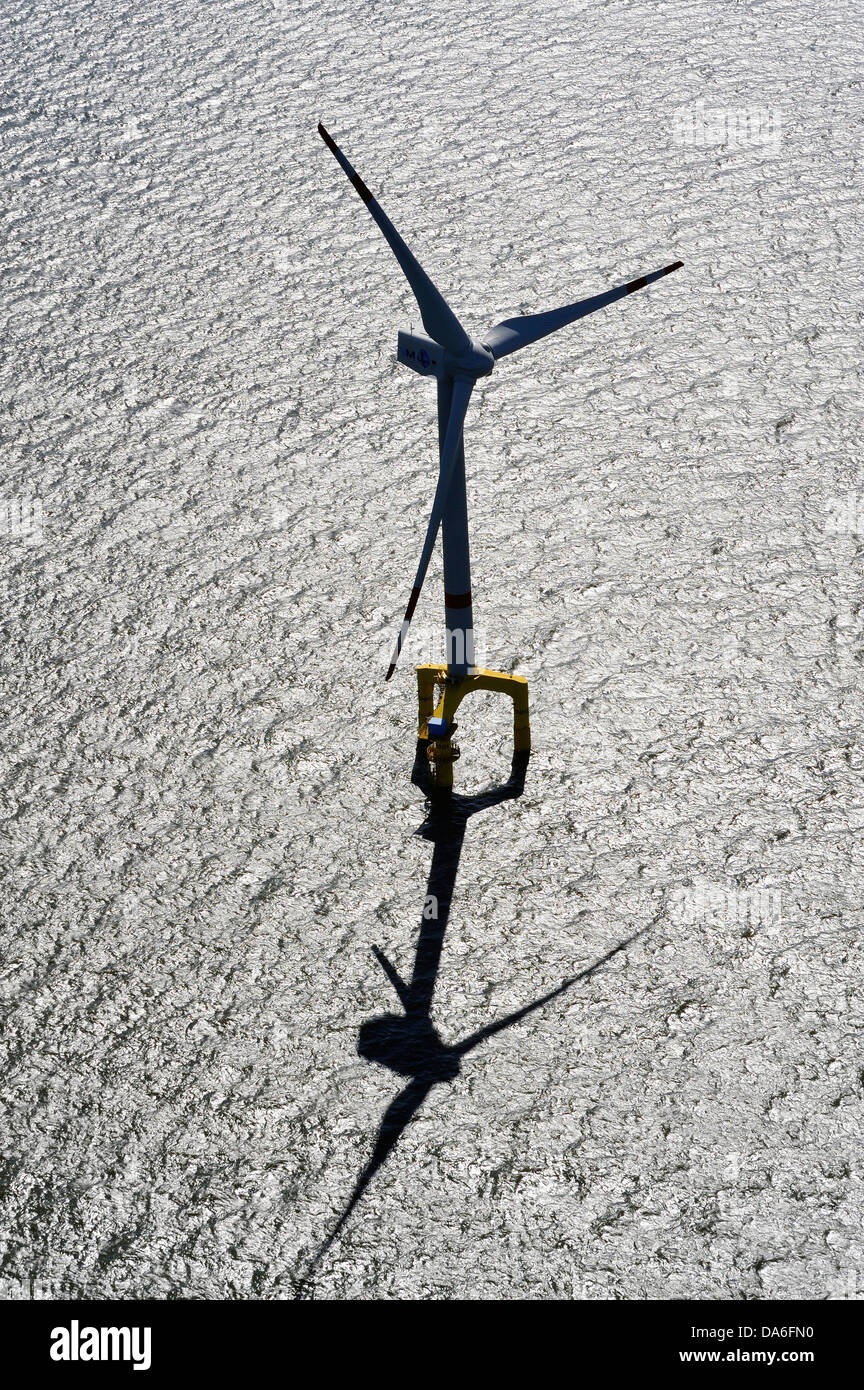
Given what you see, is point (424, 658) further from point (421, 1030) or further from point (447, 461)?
point (421, 1030)

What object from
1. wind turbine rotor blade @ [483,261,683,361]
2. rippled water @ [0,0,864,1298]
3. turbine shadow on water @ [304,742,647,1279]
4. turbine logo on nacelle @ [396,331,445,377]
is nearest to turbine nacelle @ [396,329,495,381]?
turbine logo on nacelle @ [396,331,445,377]

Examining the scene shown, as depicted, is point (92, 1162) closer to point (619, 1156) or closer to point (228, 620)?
point (619, 1156)

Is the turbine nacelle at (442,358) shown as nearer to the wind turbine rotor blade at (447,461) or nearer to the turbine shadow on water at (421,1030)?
the wind turbine rotor blade at (447,461)

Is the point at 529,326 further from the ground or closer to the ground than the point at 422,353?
further from the ground

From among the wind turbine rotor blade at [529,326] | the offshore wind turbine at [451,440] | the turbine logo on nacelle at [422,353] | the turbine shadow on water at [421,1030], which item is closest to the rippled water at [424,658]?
the turbine shadow on water at [421,1030]

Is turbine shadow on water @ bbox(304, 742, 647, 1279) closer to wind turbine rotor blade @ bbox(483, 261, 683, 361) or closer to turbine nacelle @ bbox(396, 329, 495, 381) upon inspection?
turbine nacelle @ bbox(396, 329, 495, 381)

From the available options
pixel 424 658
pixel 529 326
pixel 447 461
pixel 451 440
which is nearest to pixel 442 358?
pixel 451 440

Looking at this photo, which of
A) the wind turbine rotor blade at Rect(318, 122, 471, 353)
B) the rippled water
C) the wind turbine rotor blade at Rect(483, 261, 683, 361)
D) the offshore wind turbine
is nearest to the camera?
the rippled water
